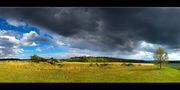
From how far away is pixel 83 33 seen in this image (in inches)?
112

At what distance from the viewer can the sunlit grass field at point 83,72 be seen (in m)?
2.79

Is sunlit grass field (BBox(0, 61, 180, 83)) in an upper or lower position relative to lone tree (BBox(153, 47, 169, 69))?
lower

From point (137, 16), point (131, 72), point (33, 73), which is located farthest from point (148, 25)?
point (33, 73)

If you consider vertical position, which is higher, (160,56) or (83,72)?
(160,56)

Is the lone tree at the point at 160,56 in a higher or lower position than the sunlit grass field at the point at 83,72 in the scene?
higher

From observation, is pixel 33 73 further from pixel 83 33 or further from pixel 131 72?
pixel 131 72

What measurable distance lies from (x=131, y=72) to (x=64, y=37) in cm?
72

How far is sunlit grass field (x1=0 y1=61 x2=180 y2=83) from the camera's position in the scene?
9.16 ft

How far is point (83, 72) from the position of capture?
2871mm
